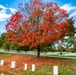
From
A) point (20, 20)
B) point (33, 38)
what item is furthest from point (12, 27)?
point (33, 38)

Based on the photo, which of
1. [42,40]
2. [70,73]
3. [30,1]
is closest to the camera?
[70,73]

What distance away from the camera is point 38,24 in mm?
26625

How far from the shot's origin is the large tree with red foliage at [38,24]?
81.3 ft

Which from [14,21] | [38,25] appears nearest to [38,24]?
[38,25]

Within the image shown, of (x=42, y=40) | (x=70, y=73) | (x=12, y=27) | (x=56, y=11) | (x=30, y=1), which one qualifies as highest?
(x=30, y=1)

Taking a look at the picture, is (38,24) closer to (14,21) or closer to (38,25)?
(38,25)

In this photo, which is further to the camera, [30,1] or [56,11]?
[30,1]

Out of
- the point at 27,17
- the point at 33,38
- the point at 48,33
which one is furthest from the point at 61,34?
the point at 27,17

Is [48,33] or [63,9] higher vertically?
[63,9]

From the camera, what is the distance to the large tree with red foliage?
24781 millimetres

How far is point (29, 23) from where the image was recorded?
26.6 m

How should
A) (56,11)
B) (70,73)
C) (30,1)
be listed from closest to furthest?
(70,73) → (56,11) → (30,1)

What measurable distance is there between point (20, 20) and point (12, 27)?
52.2 inches

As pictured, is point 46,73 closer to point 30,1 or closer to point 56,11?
point 56,11
